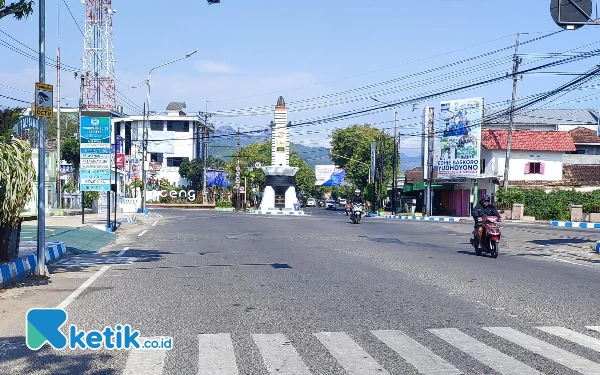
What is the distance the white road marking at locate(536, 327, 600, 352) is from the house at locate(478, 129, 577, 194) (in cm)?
5083

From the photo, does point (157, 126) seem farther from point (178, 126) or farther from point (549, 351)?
point (549, 351)

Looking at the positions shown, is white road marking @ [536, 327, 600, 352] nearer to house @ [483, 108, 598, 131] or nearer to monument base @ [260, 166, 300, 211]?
monument base @ [260, 166, 300, 211]

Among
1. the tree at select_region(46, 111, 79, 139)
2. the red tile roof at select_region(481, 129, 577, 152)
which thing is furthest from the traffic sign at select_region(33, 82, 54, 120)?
the tree at select_region(46, 111, 79, 139)

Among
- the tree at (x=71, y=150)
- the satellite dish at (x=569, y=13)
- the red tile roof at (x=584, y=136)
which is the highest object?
the red tile roof at (x=584, y=136)

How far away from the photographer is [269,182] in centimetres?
7125

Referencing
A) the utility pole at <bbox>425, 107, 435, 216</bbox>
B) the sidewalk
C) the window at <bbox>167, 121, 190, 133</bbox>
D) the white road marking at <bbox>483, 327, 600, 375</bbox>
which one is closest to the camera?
the white road marking at <bbox>483, 327, 600, 375</bbox>

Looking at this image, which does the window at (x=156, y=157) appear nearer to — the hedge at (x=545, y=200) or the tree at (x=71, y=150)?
the tree at (x=71, y=150)

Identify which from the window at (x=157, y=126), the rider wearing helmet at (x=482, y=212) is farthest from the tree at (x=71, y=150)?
the rider wearing helmet at (x=482, y=212)

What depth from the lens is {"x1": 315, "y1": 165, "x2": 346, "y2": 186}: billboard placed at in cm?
10075

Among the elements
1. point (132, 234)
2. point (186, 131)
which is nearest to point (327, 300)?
point (132, 234)

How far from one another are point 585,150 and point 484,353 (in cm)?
6332

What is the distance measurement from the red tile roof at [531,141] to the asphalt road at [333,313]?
41507mm

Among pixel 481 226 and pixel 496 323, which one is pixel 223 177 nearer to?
pixel 481 226

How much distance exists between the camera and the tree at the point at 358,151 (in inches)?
3583
